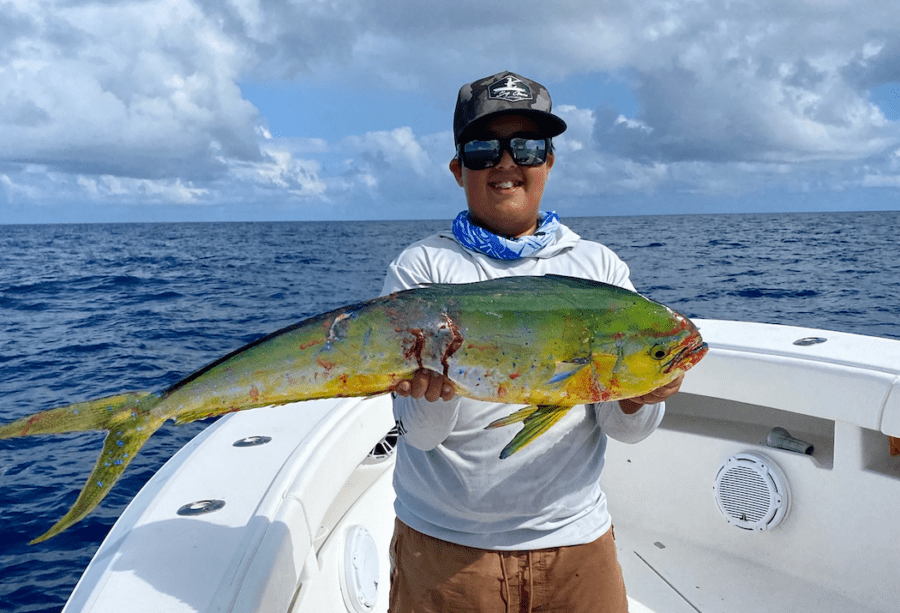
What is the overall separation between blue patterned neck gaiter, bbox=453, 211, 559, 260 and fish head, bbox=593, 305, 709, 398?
63 cm

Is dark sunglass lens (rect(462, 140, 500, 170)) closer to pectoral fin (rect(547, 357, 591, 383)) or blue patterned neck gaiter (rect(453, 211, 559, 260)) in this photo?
blue patterned neck gaiter (rect(453, 211, 559, 260))

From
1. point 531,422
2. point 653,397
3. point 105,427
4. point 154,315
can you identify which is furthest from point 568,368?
point 154,315

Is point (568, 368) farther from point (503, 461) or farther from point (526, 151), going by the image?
point (526, 151)

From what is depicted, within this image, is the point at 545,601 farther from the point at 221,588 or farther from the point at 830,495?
the point at 830,495

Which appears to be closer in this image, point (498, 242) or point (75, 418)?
point (75, 418)

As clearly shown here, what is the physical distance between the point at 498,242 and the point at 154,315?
17.2 metres

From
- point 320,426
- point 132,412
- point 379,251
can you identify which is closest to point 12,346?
point 320,426

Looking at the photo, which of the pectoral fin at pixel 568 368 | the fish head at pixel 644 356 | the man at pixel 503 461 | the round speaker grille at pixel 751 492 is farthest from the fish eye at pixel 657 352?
the round speaker grille at pixel 751 492

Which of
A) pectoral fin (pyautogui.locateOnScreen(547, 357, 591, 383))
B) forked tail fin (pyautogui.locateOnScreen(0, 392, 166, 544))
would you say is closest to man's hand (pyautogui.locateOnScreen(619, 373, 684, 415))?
pectoral fin (pyautogui.locateOnScreen(547, 357, 591, 383))

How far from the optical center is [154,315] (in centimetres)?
1747

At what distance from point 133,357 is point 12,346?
10.8ft

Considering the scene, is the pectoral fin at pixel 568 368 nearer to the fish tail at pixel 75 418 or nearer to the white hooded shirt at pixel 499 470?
the white hooded shirt at pixel 499 470

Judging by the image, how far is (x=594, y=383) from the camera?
1514 mm

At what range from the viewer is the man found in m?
1.98
